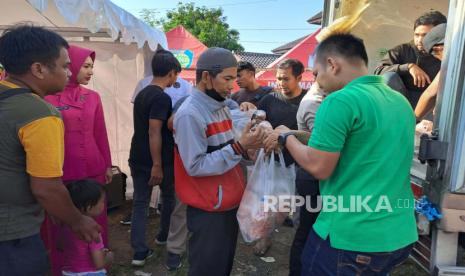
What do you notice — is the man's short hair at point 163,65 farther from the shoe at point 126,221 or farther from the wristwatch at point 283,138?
the shoe at point 126,221

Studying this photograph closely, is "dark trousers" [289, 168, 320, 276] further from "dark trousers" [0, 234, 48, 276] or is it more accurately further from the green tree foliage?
the green tree foliage

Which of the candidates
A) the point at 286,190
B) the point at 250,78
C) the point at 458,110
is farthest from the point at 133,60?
the point at 458,110

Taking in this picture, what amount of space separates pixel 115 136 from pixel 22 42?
3.59m

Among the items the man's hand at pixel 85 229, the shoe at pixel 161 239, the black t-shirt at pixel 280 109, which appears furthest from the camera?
the shoe at pixel 161 239

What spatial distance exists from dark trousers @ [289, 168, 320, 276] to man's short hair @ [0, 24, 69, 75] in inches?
66.2

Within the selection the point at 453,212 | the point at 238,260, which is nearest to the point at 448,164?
the point at 453,212

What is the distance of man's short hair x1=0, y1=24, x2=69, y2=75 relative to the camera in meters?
1.52

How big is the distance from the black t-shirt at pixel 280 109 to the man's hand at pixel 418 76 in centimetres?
112

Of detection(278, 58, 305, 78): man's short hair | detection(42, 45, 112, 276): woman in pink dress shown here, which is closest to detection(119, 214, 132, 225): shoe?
detection(42, 45, 112, 276): woman in pink dress

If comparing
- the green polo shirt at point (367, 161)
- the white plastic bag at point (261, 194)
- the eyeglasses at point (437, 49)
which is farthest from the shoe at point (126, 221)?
the eyeglasses at point (437, 49)

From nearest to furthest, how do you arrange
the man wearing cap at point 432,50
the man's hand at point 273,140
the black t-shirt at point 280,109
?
1. the man's hand at point 273,140
2. the man wearing cap at point 432,50
3. the black t-shirt at point 280,109

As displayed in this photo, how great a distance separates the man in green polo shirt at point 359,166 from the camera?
4.61ft

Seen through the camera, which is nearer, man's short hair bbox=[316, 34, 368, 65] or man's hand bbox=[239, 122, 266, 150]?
man's short hair bbox=[316, 34, 368, 65]

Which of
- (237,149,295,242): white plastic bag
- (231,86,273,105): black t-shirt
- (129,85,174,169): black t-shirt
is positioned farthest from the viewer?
(231,86,273,105): black t-shirt
